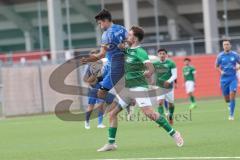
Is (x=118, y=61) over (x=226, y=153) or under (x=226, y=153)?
over

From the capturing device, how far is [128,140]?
16.0m

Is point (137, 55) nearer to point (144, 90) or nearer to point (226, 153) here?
point (144, 90)

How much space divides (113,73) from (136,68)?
66 cm

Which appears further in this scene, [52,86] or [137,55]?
[52,86]

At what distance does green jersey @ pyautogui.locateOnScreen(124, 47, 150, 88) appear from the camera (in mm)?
13453

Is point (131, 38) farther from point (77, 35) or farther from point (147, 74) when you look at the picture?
point (77, 35)

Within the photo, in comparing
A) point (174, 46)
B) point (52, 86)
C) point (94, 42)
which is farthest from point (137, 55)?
point (94, 42)

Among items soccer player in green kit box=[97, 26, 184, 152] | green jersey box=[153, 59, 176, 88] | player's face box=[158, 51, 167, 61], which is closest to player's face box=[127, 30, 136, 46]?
soccer player in green kit box=[97, 26, 184, 152]

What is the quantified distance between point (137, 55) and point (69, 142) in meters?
3.75

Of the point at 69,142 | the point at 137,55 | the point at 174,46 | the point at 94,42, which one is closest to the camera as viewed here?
the point at 137,55

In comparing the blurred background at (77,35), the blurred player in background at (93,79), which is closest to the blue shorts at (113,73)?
the blurred player in background at (93,79)

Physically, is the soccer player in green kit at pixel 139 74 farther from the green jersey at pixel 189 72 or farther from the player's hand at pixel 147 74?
the green jersey at pixel 189 72

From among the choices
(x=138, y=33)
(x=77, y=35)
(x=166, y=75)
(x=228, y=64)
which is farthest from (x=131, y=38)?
(x=77, y=35)

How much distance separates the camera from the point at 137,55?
13469mm
